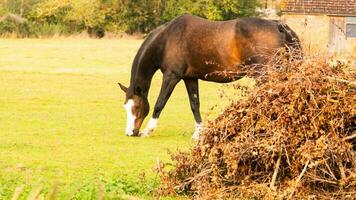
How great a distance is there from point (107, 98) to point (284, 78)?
49.5 feet

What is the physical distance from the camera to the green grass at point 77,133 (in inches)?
399

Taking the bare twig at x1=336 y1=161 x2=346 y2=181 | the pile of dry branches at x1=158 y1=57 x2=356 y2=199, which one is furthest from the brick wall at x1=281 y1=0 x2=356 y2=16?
the bare twig at x1=336 y1=161 x2=346 y2=181

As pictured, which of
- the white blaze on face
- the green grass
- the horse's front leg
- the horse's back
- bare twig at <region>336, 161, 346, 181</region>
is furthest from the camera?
the white blaze on face

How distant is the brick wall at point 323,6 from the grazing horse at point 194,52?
108 feet

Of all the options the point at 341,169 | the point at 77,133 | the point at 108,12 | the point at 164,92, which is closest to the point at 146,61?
the point at 164,92

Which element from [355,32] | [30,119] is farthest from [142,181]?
[355,32]

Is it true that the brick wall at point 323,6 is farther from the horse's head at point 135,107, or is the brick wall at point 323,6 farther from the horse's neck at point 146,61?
the horse's head at point 135,107

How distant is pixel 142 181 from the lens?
10.1 metres

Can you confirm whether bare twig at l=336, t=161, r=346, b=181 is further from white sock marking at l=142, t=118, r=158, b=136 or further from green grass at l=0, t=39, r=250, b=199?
white sock marking at l=142, t=118, r=158, b=136

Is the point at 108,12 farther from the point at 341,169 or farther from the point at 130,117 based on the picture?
the point at 341,169

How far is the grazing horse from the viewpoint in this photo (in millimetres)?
15141

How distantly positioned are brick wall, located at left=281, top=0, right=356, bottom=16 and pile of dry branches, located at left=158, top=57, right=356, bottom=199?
39.6m

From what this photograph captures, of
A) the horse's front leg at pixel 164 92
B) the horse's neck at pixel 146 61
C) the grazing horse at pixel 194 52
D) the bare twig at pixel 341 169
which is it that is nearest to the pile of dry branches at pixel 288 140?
the bare twig at pixel 341 169

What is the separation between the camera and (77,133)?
16.5 metres
